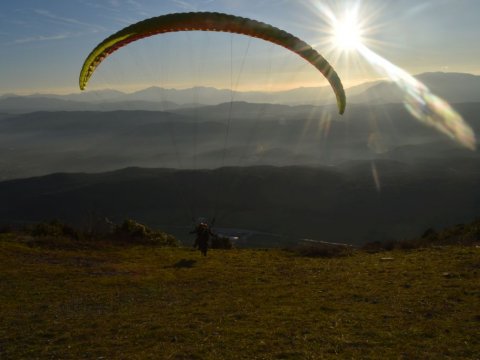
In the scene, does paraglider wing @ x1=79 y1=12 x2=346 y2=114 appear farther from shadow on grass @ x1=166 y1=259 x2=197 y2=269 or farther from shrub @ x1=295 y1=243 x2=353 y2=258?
shrub @ x1=295 y1=243 x2=353 y2=258

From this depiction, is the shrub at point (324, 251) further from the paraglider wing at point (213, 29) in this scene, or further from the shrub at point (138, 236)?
the paraglider wing at point (213, 29)

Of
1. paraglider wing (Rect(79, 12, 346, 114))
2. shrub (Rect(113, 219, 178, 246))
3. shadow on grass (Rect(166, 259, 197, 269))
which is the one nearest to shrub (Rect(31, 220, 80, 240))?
shrub (Rect(113, 219, 178, 246))

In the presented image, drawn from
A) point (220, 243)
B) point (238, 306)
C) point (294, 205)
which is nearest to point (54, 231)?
point (220, 243)

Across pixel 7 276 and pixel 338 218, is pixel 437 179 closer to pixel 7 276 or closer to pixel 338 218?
pixel 338 218

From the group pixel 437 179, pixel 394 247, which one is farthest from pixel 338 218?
pixel 394 247

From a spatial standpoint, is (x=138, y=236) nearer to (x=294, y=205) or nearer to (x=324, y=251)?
(x=324, y=251)

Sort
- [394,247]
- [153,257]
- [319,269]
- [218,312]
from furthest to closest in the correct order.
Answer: [394,247] → [153,257] → [319,269] → [218,312]

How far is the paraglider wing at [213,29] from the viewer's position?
43.5ft

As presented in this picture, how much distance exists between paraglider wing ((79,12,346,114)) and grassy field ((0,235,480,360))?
7.81 metres

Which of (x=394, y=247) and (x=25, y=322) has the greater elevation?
(x=394, y=247)

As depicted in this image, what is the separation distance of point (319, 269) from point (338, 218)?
420ft

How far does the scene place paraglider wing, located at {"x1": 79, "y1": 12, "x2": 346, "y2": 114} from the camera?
1327cm

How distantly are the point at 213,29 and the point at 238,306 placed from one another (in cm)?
948

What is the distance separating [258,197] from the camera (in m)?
180
